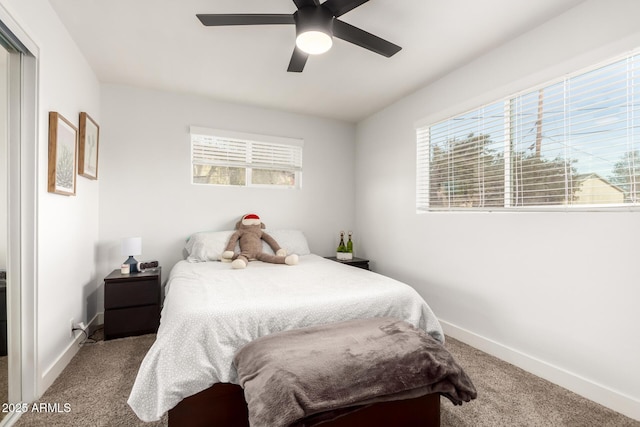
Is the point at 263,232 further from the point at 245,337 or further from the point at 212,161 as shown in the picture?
the point at 245,337

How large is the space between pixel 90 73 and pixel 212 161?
1.34 meters

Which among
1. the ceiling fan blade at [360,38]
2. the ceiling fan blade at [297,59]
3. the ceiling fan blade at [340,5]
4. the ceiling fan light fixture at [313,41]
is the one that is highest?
the ceiling fan blade at [340,5]

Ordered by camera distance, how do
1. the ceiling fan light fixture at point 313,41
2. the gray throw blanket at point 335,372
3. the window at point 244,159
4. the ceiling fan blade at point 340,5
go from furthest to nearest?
the window at point 244,159, the ceiling fan light fixture at point 313,41, the ceiling fan blade at point 340,5, the gray throw blanket at point 335,372

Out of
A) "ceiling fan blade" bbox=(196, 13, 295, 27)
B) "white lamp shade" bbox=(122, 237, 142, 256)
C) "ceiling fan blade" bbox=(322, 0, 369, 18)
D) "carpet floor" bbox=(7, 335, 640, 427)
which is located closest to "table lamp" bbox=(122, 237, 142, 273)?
"white lamp shade" bbox=(122, 237, 142, 256)

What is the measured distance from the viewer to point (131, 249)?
2.95 meters

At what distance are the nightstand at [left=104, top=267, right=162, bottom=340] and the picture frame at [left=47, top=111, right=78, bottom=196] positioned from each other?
86 centimetres

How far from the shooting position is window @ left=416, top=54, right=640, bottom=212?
1.82m

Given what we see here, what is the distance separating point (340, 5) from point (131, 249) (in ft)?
8.85

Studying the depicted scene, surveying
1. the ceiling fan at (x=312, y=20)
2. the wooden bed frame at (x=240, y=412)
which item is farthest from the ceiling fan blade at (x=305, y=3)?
the wooden bed frame at (x=240, y=412)

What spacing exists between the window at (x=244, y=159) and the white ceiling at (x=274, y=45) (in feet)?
1.57

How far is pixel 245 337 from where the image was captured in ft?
5.45

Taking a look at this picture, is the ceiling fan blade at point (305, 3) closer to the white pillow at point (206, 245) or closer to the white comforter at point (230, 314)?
the white comforter at point (230, 314)

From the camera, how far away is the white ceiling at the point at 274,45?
6.63 ft

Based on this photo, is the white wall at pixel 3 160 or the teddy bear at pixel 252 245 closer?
the white wall at pixel 3 160
